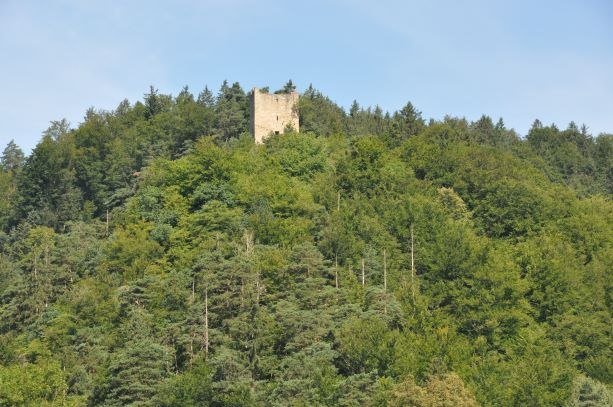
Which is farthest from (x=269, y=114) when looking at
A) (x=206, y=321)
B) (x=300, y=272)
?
(x=206, y=321)

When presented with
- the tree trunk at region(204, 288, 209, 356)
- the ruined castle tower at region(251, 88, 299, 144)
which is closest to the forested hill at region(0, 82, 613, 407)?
the tree trunk at region(204, 288, 209, 356)

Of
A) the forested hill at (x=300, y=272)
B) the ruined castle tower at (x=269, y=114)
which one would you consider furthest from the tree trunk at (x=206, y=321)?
the ruined castle tower at (x=269, y=114)

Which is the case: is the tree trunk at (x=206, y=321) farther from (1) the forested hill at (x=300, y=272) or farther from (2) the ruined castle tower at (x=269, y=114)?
(2) the ruined castle tower at (x=269, y=114)

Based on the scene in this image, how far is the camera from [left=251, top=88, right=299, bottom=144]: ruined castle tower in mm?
70375

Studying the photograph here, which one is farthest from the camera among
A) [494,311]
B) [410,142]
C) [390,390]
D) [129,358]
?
[410,142]

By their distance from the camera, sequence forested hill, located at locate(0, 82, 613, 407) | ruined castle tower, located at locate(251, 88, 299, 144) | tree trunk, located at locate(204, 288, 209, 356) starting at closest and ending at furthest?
forested hill, located at locate(0, 82, 613, 407), tree trunk, located at locate(204, 288, 209, 356), ruined castle tower, located at locate(251, 88, 299, 144)

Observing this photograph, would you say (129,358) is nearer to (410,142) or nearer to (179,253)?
(179,253)

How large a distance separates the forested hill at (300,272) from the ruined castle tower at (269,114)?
4.30 feet

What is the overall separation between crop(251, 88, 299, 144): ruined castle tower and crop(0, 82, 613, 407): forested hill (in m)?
1.31

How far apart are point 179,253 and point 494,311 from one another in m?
17.2

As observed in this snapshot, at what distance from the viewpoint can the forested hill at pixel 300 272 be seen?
134 feet

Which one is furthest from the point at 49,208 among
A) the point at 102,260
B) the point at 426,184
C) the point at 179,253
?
the point at 426,184

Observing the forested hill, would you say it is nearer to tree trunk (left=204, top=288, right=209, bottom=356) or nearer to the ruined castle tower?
tree trunk (left=204, top=288, right=209, bottom=356)

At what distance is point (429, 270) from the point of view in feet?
170
